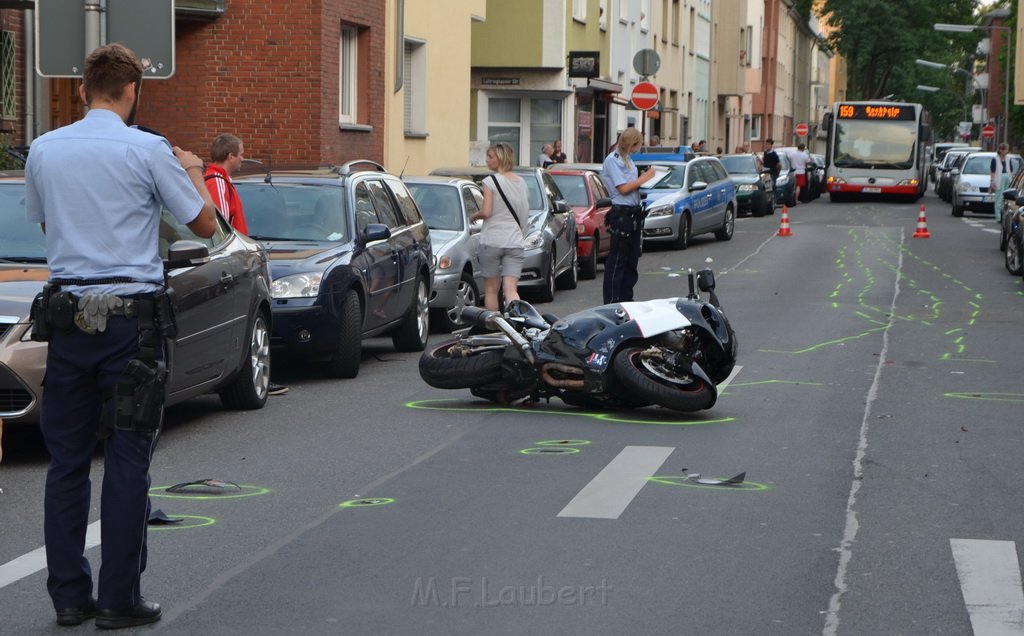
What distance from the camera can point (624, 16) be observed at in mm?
45875

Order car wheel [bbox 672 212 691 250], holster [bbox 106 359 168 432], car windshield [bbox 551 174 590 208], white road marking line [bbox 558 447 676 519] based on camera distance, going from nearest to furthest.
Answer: holster [bbox 106 359 168 432] → white road marking line [bbox 558 447 676 519] → car windshield [bbox 551 174 590 208] → car wheel [bbox 672 212 691 250]

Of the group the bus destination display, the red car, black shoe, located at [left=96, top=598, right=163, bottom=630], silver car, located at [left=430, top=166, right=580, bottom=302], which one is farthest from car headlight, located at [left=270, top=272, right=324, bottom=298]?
the bus destination display

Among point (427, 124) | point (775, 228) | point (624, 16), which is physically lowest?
point (775, 228)

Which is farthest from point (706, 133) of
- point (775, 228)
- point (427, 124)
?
point (427, 124)

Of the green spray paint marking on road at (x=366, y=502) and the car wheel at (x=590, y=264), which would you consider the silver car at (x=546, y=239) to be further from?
the green spray paint marking on road at (x=366, y=502)

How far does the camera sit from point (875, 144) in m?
49.2

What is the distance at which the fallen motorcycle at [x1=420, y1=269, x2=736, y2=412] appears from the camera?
9.60 meters

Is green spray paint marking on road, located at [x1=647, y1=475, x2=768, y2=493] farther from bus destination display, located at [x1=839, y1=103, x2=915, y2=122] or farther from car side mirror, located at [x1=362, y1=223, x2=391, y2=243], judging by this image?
bus destination display, located at [x1=839, y1=103, x2=915, y2=122]

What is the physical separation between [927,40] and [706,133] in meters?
18.0

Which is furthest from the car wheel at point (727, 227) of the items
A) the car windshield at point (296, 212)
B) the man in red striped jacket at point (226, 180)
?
the man in red striped jacket at point (226, 180)

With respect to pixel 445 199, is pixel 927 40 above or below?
above

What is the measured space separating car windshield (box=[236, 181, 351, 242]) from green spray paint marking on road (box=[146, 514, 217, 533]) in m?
5.45

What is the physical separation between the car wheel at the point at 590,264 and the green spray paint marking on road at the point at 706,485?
14.4 metres

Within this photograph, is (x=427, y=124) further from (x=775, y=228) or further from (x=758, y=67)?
(x=758, y=67)
